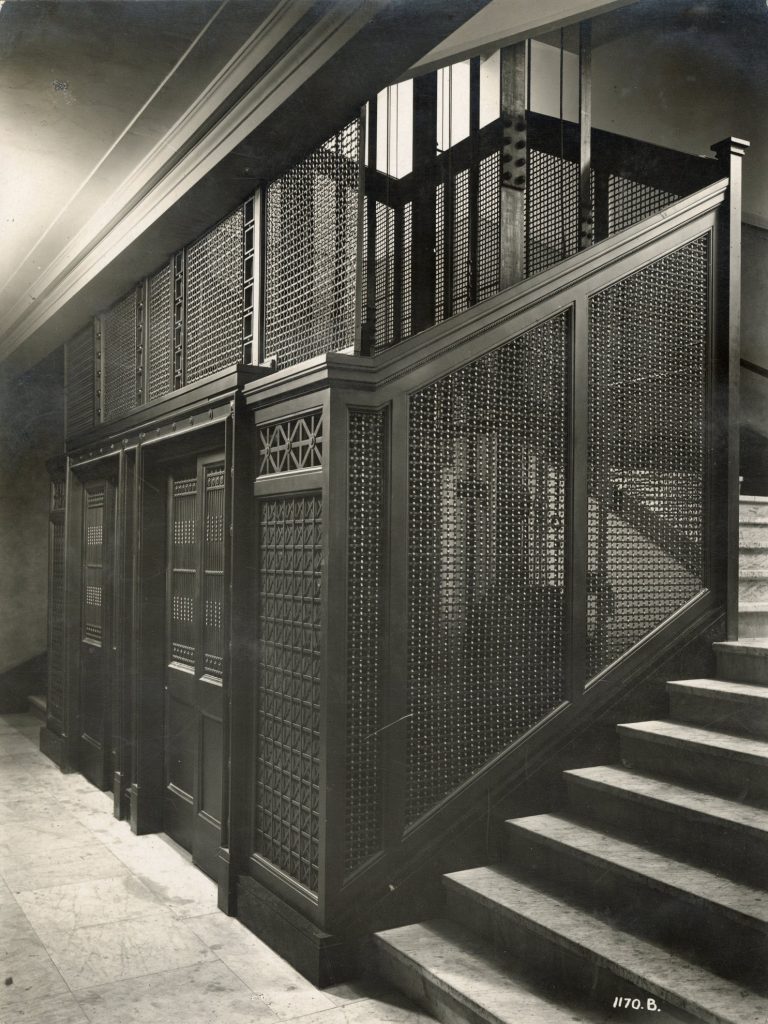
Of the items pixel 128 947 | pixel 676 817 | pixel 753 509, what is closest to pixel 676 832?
pixel 676 817

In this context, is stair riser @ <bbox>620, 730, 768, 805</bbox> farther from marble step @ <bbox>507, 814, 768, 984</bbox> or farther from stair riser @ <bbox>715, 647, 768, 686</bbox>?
stair riser @ <bbox>715, 647, 768, 686</bbox>

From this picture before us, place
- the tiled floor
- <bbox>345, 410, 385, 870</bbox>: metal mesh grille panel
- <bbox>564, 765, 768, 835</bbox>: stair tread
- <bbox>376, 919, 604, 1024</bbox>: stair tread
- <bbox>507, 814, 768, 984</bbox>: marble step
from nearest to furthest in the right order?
<bbox>507, 814, 768, 984</bbox>: marble step
<bbox>376, 919, 604, 1024</bbox>: stair tread
<bbox>564, 765, 768, 835</bbox>: stair tread
the tiled floor
<bbox>345, 410, 385, 870</bbox>: metal mesh grille panel

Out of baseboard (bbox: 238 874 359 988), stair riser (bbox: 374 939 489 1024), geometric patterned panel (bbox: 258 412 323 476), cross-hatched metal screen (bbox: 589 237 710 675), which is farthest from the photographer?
cross-hatched metal screen (bbox: 589 237 710 675)

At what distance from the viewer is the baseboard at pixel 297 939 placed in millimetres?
2951

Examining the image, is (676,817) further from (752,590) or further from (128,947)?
(128,947)

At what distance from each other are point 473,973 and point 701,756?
3.55ft

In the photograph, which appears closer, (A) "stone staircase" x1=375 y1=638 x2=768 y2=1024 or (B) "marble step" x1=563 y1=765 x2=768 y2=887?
(A) "stone staircase" x1=375 y1=638 x2=768 y2=1024

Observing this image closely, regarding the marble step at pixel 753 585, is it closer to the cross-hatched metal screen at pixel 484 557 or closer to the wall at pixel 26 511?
the cross-hatched metal screen at pixel 484 557

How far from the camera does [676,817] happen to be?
9.37 ft

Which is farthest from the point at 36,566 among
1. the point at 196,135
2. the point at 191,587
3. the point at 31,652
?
the point at 196,135

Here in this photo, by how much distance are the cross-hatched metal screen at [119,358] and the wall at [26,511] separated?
2539mm

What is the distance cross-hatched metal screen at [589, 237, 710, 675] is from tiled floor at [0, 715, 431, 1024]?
1.64 m

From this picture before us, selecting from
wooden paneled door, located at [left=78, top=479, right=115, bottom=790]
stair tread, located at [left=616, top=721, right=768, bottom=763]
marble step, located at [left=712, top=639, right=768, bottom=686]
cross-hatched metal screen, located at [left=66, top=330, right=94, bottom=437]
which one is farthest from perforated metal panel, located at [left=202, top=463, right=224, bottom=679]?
cross-hatched metal screen, located at [left=66, top=330, right=94, bottom=437]

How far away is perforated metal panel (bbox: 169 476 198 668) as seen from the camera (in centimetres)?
456
